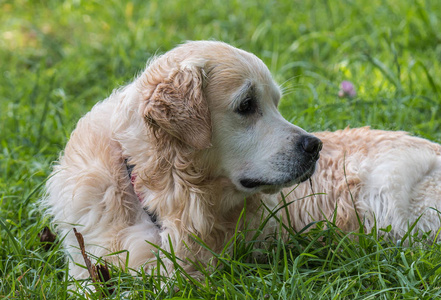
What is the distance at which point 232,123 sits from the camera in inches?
124

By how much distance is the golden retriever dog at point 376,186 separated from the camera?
12.1ft

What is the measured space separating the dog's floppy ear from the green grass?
0.70m

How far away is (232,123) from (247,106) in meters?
0.13

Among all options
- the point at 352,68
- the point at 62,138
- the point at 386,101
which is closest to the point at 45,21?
the point at 62,138

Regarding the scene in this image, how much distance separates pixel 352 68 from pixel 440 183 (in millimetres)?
2581

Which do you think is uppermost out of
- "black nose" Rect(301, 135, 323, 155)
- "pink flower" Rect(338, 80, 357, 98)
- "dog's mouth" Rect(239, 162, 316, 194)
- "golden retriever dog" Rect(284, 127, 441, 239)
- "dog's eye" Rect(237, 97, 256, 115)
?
"dog's eye" Rect(237, 97, 256, 115)

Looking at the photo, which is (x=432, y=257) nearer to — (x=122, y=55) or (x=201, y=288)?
(x=201, y=288)

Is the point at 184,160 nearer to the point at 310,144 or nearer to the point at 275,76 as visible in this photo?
the point at 310,144

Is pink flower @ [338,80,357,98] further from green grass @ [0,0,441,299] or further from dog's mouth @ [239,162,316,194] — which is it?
dog's mouth @ [239,162,316,194]

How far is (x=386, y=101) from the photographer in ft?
17.0

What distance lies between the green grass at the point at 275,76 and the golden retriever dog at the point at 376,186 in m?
0.22

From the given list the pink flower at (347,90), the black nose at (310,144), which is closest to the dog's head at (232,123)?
the black nose at (310,144)

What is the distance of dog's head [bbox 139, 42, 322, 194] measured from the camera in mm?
3070

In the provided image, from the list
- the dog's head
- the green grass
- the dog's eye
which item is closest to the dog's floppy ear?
the dog's head
